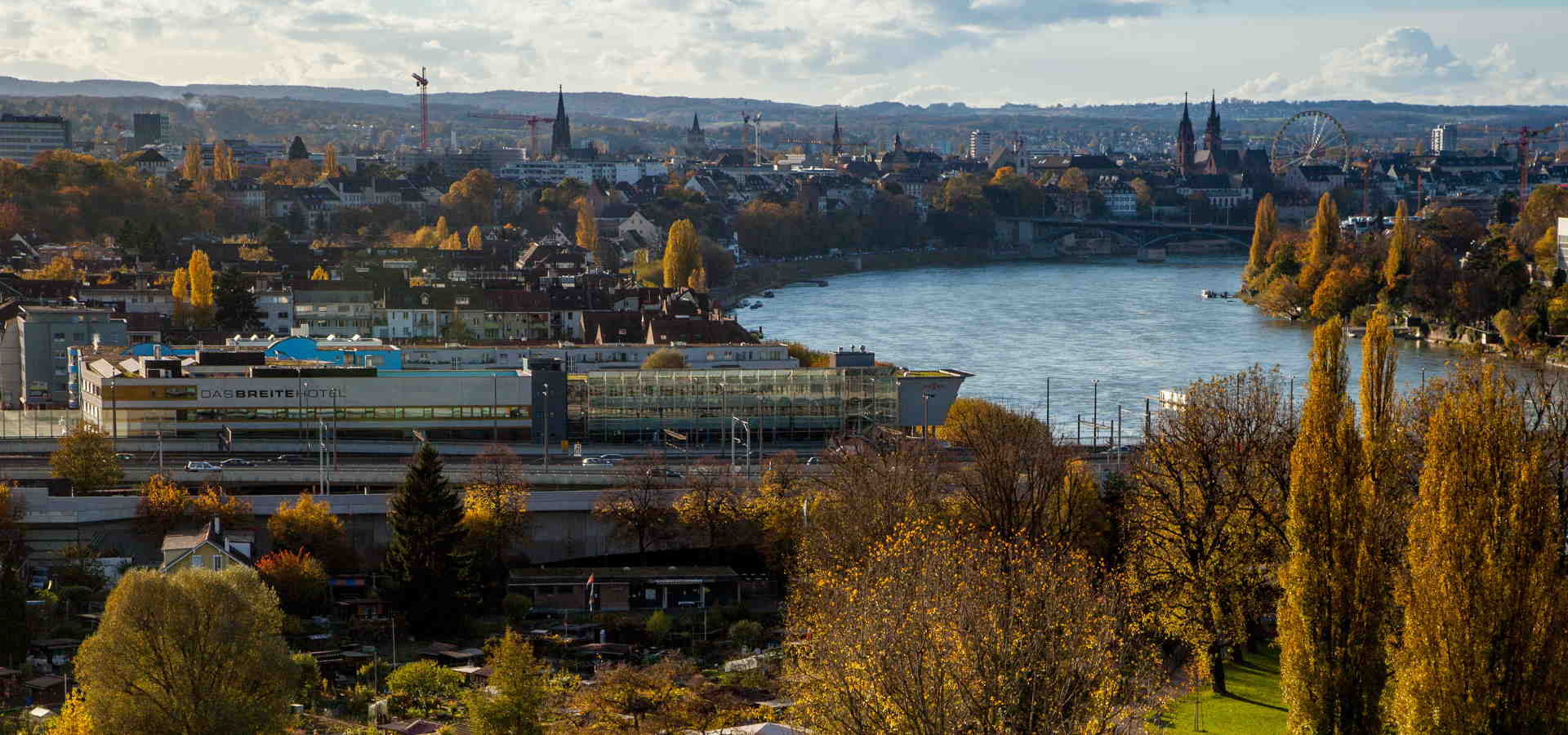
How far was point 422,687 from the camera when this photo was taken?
1083cm

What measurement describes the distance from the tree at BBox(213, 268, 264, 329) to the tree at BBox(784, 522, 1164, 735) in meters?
19.1

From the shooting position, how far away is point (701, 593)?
13234 mm

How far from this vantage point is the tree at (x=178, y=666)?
357 inches

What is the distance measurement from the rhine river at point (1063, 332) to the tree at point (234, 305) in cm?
754

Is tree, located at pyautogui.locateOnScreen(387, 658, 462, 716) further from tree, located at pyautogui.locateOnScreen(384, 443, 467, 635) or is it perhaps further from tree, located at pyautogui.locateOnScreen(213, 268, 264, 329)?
tree, located at pyautogui.locateOnScreen(213, 268, 264, 329)

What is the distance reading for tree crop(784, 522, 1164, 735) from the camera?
25.4ft

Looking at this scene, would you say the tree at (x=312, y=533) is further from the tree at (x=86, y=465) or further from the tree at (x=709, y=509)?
the tree at (x=709, y=509)

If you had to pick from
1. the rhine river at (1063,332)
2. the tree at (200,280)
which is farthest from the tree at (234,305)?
the rhine river at (1063,332)

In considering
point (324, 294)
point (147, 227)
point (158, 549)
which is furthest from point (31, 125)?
point (158, 549)

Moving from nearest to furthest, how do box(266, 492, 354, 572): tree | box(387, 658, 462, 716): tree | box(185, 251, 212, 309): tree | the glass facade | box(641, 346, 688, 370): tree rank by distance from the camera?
box(387, 658, 462, 716): tree → box(266, 492, 354, 572): tree → the glass facade → box(641, 346, 688, 370): tree → box(185, 251, 212, 309): tree

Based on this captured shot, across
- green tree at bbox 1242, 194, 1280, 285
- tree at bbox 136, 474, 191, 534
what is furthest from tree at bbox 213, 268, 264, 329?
green tree at bbox 1242, 194, 1280, 285

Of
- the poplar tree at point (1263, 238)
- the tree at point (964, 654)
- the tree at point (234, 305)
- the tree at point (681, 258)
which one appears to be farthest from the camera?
the poplar tree at point (1263, 238)

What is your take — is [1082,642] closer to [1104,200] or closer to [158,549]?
[158,549]

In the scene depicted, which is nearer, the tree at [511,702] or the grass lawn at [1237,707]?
the tree at [511,702]
